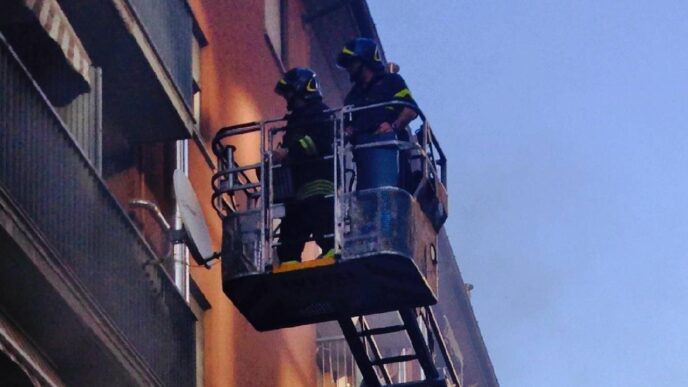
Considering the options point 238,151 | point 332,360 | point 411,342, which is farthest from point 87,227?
point 332,360

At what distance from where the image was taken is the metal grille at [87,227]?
11477 millimetres

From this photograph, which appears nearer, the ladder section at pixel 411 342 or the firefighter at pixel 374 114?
the firefighter at pixel 374 114

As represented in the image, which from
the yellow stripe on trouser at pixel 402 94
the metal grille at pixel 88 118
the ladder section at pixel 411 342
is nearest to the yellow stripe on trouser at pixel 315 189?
the yellow stripe on trouser at pixel 402 94

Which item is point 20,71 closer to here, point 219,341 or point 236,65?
point 219,341

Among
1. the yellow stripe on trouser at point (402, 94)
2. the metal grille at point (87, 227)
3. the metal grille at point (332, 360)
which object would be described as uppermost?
the metal grille at point (332, 360)

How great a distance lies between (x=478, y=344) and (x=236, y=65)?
55.9 feet

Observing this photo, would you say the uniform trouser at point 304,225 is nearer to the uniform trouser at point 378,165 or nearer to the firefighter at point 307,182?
the firefighter at point 307,182

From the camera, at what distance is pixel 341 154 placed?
14.6m

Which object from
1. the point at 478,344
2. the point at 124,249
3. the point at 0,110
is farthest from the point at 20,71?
the point at 478,344

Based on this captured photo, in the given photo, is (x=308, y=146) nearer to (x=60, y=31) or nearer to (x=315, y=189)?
(x=315, y=189)

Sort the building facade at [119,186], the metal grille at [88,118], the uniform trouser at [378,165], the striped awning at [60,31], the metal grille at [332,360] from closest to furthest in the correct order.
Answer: the building facade at [119,186] < the striped awning at [60,31] < the metal grille at [88,118] < the uniform trouser at [378,165] < the metal grille at [332,360]

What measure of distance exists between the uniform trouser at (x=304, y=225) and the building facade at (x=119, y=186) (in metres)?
0.94

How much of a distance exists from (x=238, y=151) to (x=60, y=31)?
754 centimetres

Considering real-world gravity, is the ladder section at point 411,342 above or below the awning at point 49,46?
below
